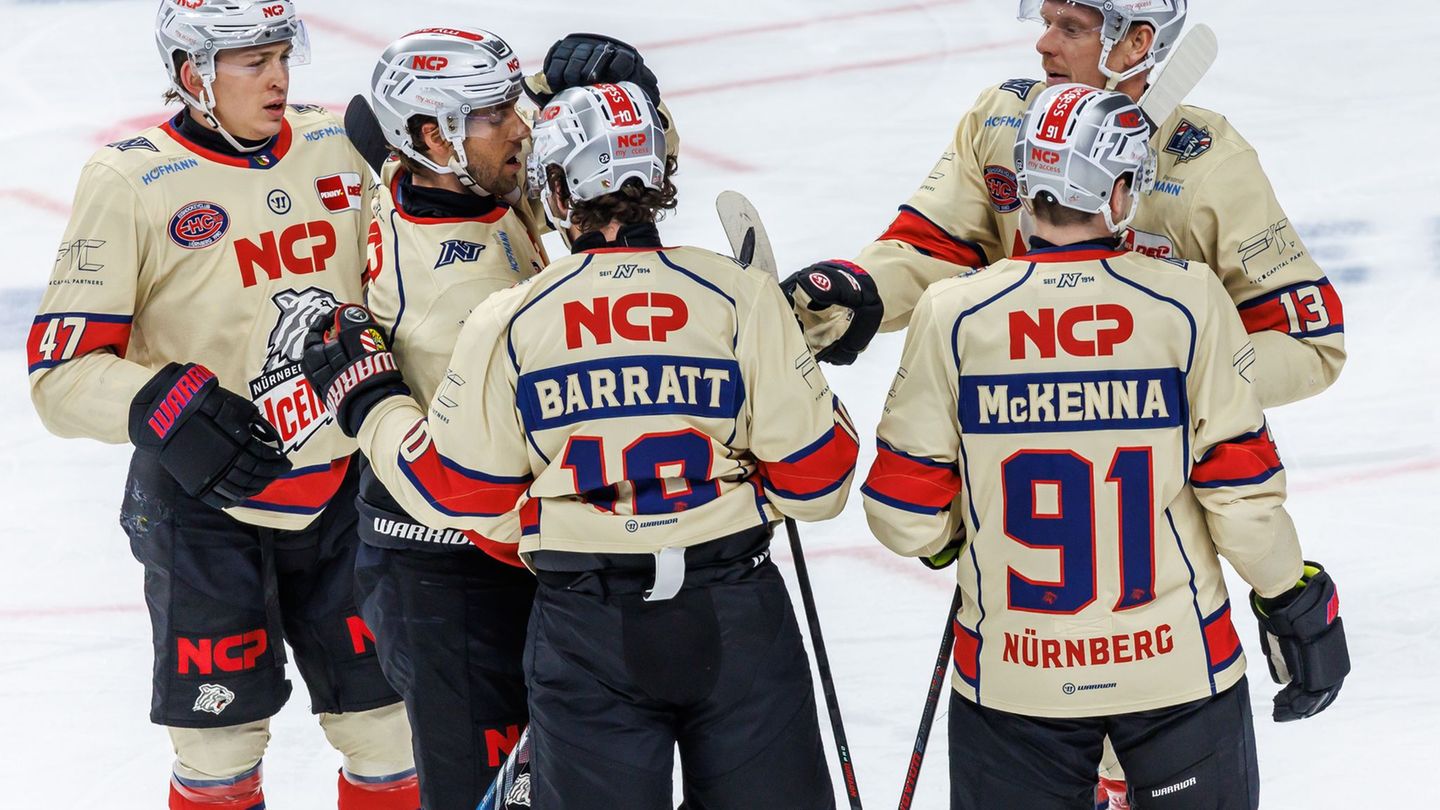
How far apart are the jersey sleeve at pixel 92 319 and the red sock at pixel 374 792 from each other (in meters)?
0.97

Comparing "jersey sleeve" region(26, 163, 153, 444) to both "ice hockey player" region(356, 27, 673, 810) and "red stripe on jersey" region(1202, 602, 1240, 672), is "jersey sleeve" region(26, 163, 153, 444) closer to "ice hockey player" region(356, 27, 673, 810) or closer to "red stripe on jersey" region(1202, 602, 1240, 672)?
"ice hockey player" region(356, 27, 673, 810)

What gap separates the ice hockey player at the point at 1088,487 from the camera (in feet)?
8.28

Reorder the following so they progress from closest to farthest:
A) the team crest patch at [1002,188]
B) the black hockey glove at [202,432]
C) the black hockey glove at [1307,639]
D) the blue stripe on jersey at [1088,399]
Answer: the blue stripe on jersey at [1088,399]
the black hockey glove at [1307,639]
the black hockey glove at [202,432]
the team crest patch at [1002,188]

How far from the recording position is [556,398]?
2.56m

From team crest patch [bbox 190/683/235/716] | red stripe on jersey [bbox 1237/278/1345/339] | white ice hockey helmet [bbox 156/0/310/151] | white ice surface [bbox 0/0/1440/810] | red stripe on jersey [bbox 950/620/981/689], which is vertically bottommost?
white ice surface [bbox 0/0/1440/810]

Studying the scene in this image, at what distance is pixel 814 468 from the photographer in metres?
2.63

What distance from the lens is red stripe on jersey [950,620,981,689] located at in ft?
8.86

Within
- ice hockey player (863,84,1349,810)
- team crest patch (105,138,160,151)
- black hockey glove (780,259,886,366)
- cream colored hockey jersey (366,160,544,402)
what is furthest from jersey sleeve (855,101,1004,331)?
team crest patch (105,138,160,151)

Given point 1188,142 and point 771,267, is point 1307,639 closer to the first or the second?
point 1188,142

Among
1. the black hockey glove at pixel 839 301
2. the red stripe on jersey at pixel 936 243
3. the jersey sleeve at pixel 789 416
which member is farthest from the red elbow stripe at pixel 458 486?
the red stripe on jersey at pixel 936 243

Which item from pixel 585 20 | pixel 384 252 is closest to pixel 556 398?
pixel 384 252

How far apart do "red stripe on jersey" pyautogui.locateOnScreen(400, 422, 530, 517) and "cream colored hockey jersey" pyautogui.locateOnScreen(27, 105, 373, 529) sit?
0.51 m

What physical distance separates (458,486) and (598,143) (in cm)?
59

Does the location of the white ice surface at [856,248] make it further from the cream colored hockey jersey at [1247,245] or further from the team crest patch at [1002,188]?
the team crest patch at [1002,188]
